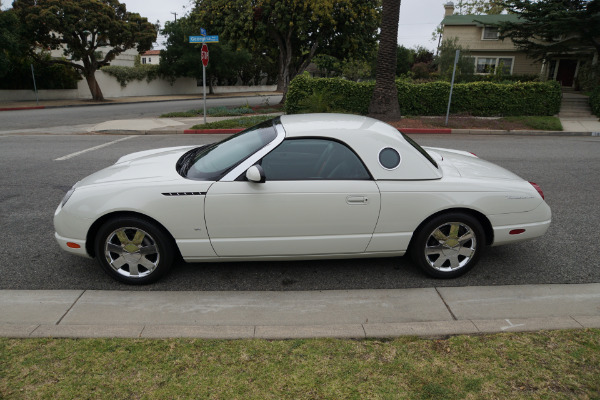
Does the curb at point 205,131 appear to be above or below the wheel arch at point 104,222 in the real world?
below

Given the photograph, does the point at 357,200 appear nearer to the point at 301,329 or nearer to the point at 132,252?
the point at 301,329

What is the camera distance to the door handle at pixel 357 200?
3.60 metres

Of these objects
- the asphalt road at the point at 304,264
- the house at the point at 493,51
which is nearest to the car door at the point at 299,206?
the asphalt road at the point at 304,264

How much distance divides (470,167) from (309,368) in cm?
269

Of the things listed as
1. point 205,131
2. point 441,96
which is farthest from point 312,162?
point 441,96

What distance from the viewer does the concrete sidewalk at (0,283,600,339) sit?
3.04 meters

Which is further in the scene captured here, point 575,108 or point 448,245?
point 575,108

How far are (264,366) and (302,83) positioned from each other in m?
15.2

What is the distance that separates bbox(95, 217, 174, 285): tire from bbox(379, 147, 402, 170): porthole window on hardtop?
197 centimetres

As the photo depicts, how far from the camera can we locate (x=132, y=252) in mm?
3695

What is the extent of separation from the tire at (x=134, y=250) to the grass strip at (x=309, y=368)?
3.03 feet

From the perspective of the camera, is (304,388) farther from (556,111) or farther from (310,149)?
(556,111)

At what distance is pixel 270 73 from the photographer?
201ft

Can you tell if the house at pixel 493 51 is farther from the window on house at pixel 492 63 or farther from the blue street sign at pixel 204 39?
the blue street sign at pixel 204 39
